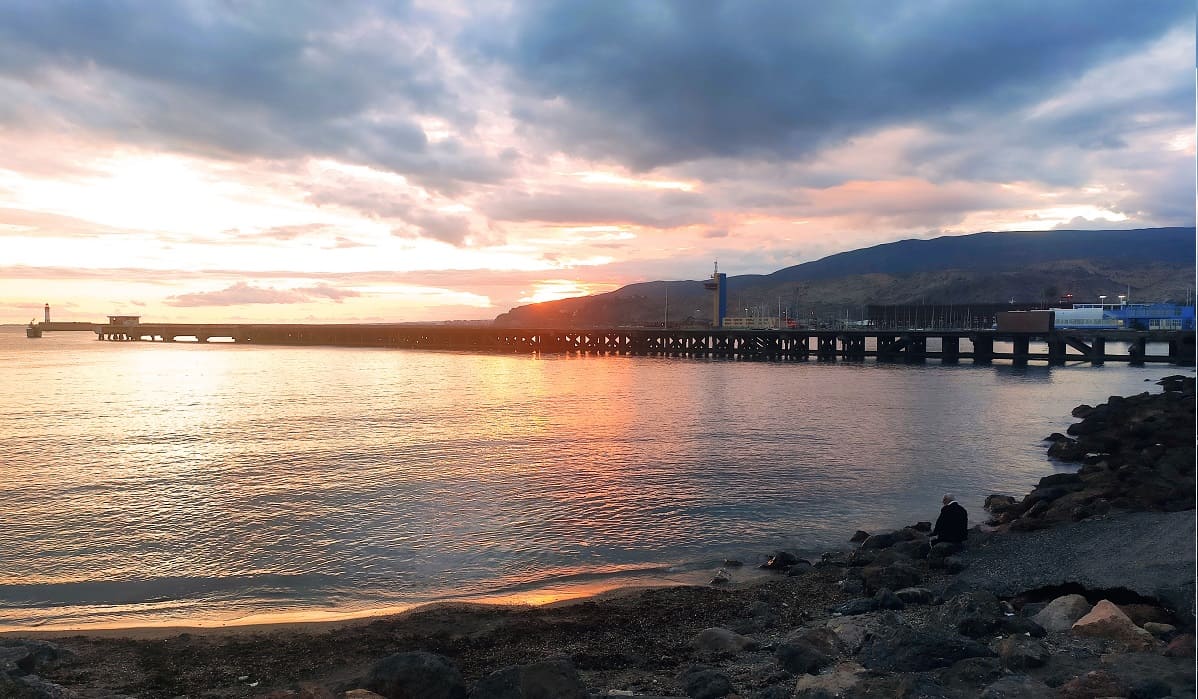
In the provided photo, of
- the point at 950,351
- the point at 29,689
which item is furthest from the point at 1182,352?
the point at 29,689

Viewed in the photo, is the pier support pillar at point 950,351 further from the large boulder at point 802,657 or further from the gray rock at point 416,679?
the gray rock at point 416,679

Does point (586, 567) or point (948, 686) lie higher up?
point (948, 686)

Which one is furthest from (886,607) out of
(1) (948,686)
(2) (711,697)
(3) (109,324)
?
(3) (109,324)

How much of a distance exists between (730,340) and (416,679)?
88526 millimetres

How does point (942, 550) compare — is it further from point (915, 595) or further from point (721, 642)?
point (721, 642)

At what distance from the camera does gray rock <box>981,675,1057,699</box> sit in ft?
18.0

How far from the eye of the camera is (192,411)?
112 ft

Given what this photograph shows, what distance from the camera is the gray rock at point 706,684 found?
606 centimetres

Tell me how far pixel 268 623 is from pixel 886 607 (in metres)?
7.81

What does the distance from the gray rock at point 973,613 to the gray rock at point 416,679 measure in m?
4.94

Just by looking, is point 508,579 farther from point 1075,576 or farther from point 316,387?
point 316,387

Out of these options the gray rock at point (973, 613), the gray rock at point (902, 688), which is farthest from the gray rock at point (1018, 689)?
the gray rock at point (973, 613)

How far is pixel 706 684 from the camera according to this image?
20.3ft

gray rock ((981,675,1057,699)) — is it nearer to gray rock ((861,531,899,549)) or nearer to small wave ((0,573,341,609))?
gray rock ((861,531,899,549))
